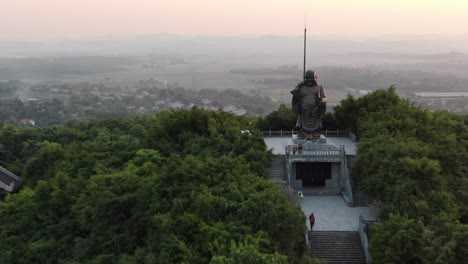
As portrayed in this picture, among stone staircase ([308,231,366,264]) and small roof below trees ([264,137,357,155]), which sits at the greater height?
small roof below trees ([264,137,357,155])

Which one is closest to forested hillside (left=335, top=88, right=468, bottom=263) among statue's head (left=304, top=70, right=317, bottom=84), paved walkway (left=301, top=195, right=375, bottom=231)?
paved walkway (left=301, top=195, right=375, bottom=231)

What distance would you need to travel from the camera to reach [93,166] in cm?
2412

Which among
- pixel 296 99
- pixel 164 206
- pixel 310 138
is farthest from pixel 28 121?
pixel 164 206

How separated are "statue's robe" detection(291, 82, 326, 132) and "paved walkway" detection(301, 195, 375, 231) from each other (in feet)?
12.5

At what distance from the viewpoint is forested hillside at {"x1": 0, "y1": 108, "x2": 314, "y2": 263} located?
14078mm

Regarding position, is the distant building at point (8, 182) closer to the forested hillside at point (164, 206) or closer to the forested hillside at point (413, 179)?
the forested hillside at point (164, 206)

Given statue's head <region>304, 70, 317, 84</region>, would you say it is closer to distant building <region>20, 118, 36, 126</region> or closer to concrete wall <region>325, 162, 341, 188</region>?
concrete wall <region>325, 162, 341, 188</region>

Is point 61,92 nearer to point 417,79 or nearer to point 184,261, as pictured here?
point 417,79

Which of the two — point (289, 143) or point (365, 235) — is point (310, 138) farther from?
point (365, 235)

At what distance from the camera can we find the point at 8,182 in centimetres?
3012

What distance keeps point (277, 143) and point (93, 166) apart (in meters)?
9.88

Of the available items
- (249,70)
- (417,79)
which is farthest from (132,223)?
(249,70)

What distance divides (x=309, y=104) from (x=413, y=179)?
23.9 feet

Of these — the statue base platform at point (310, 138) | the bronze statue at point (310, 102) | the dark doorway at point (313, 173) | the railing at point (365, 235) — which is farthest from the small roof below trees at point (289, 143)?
the railing at point (365, 235)
